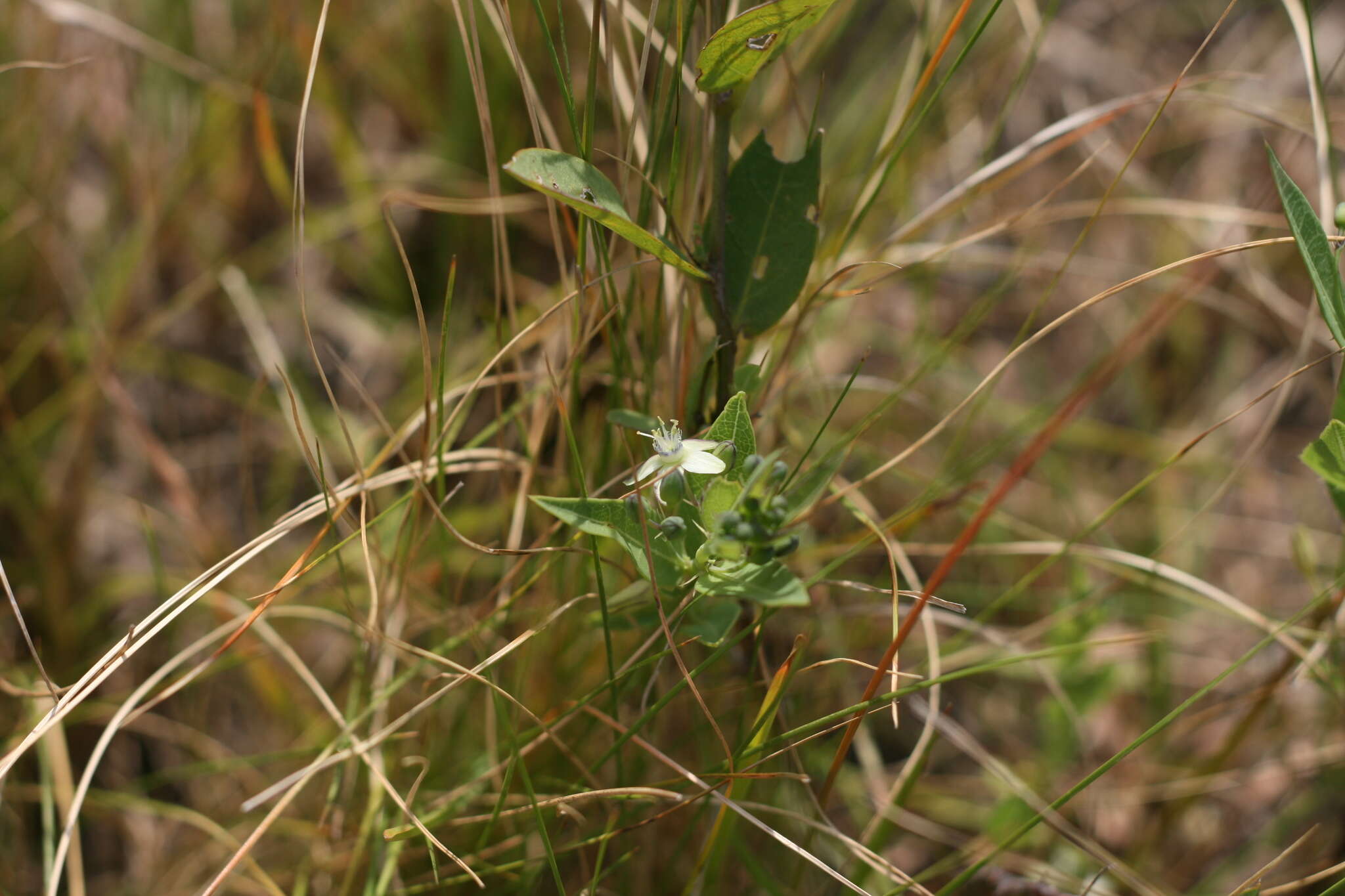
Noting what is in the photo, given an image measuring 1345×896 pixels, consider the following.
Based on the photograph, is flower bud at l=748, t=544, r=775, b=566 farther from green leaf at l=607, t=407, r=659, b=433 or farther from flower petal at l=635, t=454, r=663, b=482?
green leaf at l=607, t=407, r=659, b=433

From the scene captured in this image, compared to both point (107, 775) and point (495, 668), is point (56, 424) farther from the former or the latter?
point (495, 668)

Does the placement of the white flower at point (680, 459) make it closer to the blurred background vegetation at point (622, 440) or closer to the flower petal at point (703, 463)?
the flower petal at point (703, 463)

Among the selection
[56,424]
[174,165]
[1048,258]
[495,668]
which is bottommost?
[495,668]

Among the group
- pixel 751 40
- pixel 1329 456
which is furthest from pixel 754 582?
pixel 1329 456

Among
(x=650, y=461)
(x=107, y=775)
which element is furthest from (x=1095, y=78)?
(x=107, y=775)

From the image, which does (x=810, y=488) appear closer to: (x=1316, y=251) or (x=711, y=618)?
(x=711, y=618)

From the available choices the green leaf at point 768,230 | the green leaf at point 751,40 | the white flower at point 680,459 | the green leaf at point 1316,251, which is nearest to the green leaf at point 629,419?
the white flower at point 680,459
